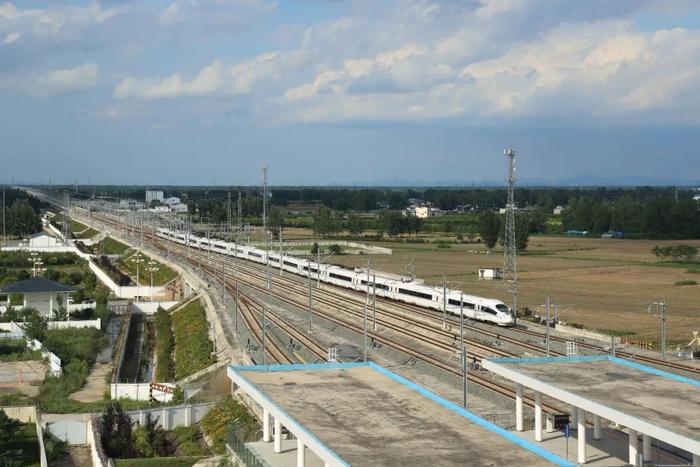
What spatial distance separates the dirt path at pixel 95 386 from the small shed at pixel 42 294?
1627 cm

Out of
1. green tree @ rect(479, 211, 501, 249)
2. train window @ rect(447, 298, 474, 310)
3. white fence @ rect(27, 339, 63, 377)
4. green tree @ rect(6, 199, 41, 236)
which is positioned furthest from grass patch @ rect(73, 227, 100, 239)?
train window @ rect(447, 298, 474, 310)

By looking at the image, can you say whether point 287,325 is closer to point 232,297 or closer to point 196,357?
point 196,357

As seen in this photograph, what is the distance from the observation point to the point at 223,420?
37.1 m

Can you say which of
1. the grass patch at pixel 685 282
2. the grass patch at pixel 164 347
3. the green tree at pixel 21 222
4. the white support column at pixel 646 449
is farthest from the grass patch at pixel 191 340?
the green tree at pixel 21 222

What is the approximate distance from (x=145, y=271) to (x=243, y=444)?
78.8 meters

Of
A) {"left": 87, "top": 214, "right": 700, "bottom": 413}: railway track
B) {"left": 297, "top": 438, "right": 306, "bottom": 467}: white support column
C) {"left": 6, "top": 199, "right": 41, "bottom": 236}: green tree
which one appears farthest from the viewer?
{"left": 6, "top": 199, "right": 41, "bottom": 236}: green tree

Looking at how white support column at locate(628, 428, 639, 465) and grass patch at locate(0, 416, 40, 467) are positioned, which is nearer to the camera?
white support column at locate(628, 428, 639, 465)

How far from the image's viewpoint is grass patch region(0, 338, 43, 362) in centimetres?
5522

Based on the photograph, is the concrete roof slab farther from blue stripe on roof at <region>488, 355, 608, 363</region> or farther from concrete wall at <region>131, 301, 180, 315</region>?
concrete wall at <region>131, 301, 180, 315</region>

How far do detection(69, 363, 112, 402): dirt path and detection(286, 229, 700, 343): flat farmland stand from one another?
2993 cm

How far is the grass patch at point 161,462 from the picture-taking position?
3262 centimetres

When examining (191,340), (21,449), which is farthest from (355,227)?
(21,449)

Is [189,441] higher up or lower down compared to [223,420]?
lower down

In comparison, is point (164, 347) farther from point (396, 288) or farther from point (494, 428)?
point (494, 428)
